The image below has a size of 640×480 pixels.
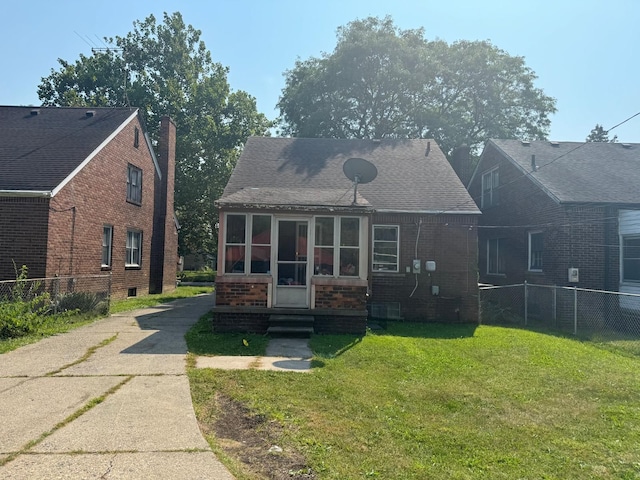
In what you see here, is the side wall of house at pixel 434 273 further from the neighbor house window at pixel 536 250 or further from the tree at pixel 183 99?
the tree at pixel 183 99

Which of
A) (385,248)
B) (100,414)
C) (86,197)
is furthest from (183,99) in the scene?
(100,414)

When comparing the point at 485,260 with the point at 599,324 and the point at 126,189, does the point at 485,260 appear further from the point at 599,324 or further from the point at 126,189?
the point at 126,189

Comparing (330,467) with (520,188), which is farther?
(520,188)

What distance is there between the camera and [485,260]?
18.8 m

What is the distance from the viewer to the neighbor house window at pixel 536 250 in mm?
14789

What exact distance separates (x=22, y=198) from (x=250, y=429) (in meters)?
11.2

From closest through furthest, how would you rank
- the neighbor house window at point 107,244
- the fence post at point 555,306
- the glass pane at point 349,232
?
the glass pane at point 349,232
the fence post at point 555,306
the neighbor house window at point 107,244

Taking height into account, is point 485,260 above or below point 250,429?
above

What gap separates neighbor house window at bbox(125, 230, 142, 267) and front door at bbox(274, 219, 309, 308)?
10152mm

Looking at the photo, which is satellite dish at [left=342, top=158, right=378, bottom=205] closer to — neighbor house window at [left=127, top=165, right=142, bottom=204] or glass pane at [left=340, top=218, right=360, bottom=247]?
glass pane at [left=340, top=218, right=360, bottom=247]

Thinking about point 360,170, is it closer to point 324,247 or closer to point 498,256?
point 324,247

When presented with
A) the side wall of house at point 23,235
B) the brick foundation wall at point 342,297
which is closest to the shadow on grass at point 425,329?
the brick foundation wall at point 342,297

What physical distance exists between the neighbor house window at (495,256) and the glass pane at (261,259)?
11062 mm

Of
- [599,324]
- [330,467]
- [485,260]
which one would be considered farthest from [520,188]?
[330,467]
